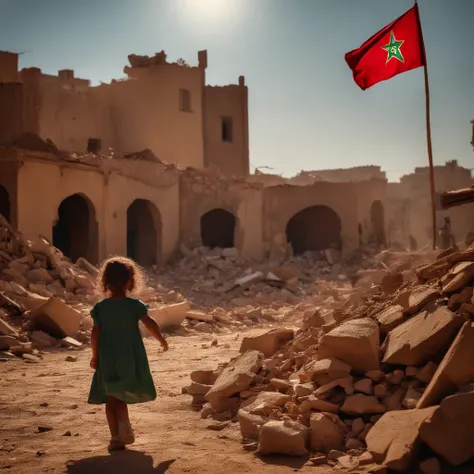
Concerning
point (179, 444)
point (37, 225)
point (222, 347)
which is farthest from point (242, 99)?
point (179, 444)

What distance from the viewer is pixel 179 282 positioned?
17328mm

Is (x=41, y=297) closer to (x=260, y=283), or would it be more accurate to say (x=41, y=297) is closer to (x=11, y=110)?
(x=260, y=283)

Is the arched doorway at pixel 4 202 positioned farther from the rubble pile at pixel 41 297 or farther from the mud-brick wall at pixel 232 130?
the mud-brick wall at pixel 232 130

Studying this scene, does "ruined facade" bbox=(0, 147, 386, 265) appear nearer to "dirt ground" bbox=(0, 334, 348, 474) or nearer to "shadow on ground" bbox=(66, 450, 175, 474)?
"dirt ground" bbox=(0, 334, 348, 474)

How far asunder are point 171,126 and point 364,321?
22122 mm

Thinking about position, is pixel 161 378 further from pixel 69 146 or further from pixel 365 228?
pixel 69 146

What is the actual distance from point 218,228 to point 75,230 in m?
6.58

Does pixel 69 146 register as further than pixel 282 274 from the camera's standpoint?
Yes

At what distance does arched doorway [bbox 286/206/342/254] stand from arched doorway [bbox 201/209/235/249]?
3272 millimetres

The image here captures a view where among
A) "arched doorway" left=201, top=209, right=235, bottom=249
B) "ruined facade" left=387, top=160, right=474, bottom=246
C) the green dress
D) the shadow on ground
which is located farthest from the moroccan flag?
"ruined facade" left=387, top=160, right=474, bottom=246

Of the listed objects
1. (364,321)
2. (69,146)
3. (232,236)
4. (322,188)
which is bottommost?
(364,321)

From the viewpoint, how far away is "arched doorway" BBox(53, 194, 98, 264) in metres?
17.2

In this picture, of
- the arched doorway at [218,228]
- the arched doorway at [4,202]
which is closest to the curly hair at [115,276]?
the arched doorway at [4,202]

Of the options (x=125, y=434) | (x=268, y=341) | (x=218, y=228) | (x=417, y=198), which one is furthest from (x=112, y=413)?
(x=417, y=198)
